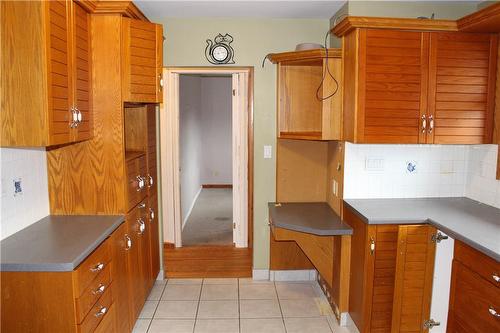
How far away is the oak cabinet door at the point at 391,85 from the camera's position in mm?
2621

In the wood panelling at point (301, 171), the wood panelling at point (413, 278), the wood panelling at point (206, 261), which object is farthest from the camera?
the wood panelling at point (206, 261)

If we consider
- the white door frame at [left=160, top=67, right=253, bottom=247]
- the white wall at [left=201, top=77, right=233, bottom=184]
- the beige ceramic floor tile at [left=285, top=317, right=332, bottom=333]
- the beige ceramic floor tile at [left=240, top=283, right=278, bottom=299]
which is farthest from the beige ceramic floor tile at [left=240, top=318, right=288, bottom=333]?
the white wall at [left=201, top=77, right=233, bottom=184]

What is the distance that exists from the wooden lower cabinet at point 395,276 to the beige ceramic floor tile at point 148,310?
1.61 m

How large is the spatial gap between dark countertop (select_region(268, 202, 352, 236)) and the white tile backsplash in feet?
0.84

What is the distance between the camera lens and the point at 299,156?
11.7ft

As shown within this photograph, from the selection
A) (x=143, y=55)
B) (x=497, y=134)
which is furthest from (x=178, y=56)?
(x=497, y=134)

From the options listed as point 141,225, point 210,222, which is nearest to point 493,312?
point 141,225

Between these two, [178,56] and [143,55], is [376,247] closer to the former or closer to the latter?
[143,55]

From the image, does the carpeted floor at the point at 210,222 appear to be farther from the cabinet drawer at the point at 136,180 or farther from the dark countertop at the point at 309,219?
the cabinet drawer at the point at 136,180

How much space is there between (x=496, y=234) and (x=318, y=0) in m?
1.95

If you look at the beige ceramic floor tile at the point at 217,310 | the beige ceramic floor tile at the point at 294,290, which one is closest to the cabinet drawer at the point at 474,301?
the beige ceramic floor tile at the point at 294,290

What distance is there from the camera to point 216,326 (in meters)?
2.96

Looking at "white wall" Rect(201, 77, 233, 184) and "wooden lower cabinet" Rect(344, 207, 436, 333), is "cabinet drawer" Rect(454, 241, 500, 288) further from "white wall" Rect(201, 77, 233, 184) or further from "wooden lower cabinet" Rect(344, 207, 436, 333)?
"white wall" Rect(201, 77, 233, 184)

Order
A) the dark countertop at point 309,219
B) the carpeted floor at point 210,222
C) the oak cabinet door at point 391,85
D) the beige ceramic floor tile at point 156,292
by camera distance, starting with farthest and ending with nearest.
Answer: the carpeted floor at point 210,222 < the beige ceramic floor tile at point 156,292 < the dark countertop at point 309,219 < the oak cabinet door at point 391,85
